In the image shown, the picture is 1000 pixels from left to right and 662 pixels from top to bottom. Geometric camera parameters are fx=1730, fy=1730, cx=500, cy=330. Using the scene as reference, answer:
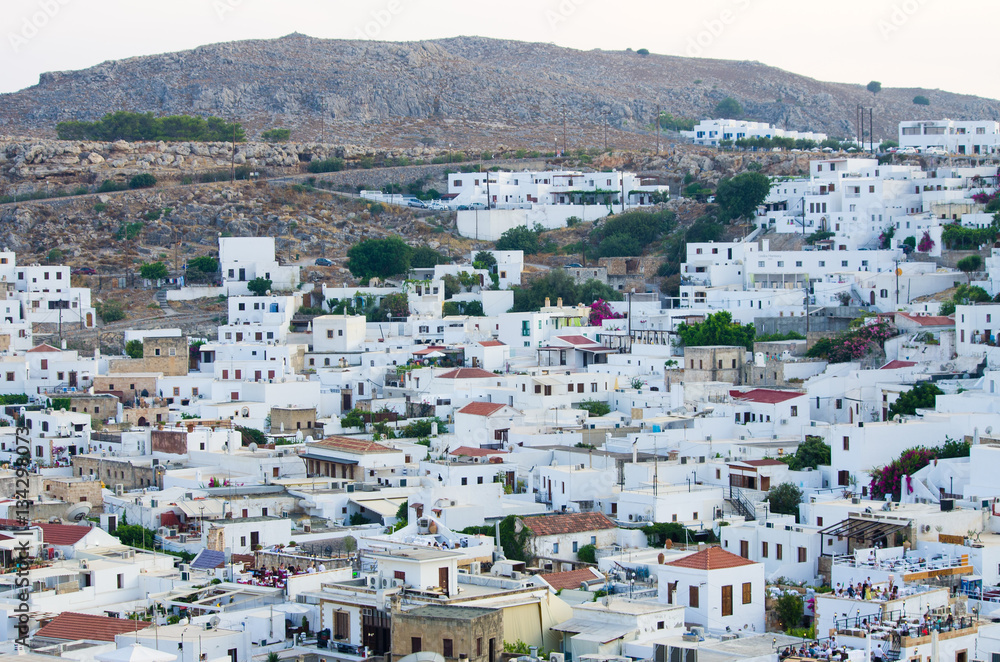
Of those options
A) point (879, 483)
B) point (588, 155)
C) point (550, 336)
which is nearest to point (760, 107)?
point (588, 155)

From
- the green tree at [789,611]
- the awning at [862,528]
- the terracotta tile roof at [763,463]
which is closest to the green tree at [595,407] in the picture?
the terracotta tile roof at [763,463]

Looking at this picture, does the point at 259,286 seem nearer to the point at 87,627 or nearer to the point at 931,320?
the point at 931,320

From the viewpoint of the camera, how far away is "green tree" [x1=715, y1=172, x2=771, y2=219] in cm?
5653

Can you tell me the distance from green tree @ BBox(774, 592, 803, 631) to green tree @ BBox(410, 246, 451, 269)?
35.4 m

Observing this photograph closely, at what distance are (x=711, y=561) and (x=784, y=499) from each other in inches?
285

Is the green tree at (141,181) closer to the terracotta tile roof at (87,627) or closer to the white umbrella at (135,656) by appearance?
the terracotta tile roof at (87,627)

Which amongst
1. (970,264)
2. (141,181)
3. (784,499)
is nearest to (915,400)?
(784,499)

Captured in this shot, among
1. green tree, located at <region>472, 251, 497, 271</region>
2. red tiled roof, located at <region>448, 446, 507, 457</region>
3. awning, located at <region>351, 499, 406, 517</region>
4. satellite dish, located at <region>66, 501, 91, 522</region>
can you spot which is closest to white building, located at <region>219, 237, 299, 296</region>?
green tree, located at <region>472, 251, 497, 271</region>

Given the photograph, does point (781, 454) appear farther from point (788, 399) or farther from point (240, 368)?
point (240, 368)

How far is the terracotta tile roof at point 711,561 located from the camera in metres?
23.0

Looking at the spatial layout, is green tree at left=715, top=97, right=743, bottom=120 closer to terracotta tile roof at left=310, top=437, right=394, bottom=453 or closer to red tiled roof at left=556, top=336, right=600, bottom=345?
red tiled roof at left=556, top=336, right=600, bottom=345

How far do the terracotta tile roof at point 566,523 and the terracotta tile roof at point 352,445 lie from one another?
702cm

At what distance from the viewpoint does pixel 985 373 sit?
35094mm

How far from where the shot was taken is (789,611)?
75.1ft
